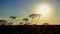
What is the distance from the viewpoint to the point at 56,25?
28.7 feet
